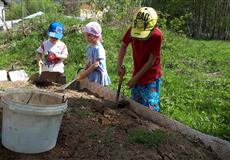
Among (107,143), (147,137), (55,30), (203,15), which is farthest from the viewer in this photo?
(203,15)

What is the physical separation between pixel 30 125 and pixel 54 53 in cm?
277

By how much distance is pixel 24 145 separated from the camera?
9.83 ft

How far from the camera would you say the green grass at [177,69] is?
5.77 meters

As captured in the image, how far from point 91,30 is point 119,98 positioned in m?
0.89

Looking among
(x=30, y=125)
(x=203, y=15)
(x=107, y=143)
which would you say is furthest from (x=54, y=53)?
(x=203, y=15)

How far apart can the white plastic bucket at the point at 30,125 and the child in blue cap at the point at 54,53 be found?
99.5 inches

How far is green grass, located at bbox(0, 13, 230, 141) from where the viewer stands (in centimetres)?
Result: 577

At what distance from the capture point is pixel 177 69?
9906 mm

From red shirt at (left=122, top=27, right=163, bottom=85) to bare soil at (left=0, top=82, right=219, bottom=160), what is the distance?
428 millimetres

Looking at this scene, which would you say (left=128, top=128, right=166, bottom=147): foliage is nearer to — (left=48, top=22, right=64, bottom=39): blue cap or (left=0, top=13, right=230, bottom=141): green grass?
(left=0, top=13, right=230, bottom=141): green grass

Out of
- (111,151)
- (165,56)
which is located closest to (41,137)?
(111,151)

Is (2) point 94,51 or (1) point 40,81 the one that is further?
(1) point 40,81

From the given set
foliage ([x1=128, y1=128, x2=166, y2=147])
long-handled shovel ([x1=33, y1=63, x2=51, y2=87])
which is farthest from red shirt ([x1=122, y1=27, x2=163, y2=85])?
long-handled shovel ([x1=33, y1=63, x2=51, y2=87])

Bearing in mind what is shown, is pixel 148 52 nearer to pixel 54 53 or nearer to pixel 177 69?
pixel 54 53
